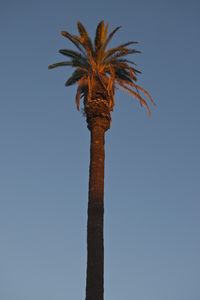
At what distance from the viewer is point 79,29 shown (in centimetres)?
3027

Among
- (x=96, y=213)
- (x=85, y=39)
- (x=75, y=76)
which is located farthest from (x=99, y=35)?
(x=96, y=213)

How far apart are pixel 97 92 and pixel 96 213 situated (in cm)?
672

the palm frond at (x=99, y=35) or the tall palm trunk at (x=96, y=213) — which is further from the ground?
the palm frond at (x=99, y=35)

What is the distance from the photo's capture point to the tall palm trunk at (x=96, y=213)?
22.9m

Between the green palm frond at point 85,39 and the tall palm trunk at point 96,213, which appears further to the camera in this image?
the green palm frond at point 85,39

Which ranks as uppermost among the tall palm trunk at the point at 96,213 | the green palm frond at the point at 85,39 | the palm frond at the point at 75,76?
the green palm frond at the point at 85,39

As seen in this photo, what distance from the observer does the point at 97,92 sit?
2827 centimetres

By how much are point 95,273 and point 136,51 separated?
1321 cm

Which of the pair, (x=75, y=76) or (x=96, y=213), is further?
(x=75, y=76)

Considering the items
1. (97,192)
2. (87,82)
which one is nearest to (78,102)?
(87,82)

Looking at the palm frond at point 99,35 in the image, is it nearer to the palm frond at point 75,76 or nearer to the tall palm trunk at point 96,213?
the palm frond at point 75,76

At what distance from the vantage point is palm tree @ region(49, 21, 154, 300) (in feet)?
78.4

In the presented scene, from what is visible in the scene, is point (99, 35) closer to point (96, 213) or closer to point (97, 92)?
point (97, 92)

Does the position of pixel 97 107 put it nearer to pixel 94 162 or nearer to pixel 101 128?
pixel 101 128
